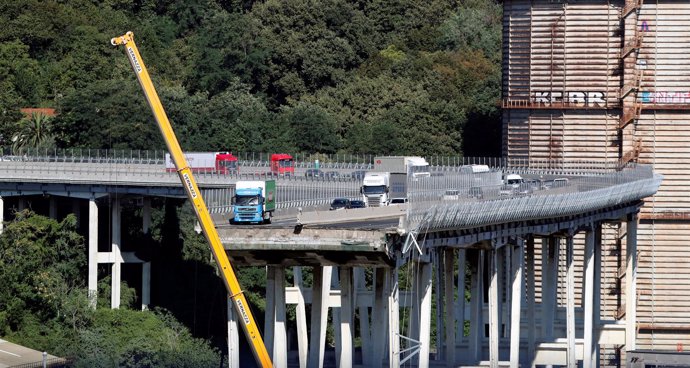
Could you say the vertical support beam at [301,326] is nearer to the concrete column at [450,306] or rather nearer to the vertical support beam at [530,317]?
the concrete column at [450,306]

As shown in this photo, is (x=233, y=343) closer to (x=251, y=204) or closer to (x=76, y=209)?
(x=251, y=204)

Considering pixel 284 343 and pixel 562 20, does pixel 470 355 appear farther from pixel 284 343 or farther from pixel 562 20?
pixel 562 20

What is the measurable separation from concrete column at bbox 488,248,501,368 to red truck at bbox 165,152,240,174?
3064 cm

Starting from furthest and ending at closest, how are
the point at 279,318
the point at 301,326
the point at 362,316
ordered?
the point at 362,316
the point at 301,326
the point at 279,318

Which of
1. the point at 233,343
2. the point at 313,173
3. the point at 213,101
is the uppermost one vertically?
the point at 213,101

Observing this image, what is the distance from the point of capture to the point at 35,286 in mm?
133625

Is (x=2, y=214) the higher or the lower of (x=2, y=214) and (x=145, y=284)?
the higher

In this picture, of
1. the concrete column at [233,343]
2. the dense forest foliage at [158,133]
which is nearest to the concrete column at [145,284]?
the dense forest foliage at [158,133]

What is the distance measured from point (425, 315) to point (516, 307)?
19.6 metres

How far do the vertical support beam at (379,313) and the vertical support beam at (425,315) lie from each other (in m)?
1.57

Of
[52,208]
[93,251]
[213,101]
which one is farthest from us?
[213,101]

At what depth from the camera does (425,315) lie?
102 m

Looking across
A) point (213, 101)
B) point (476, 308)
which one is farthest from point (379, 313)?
point (213, 101)

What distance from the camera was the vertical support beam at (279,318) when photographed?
98.2 meters
